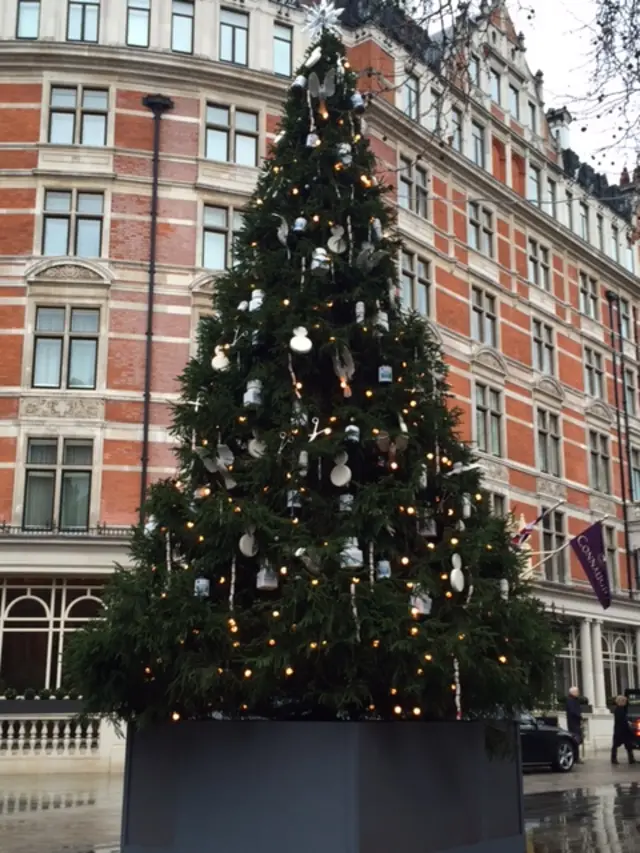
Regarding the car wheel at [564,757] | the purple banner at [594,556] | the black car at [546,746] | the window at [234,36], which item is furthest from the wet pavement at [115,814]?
the window at [234,36]

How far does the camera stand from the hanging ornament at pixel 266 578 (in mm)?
7234

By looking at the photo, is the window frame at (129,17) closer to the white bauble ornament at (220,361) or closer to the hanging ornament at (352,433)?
the white bauble ornament at (220,361)

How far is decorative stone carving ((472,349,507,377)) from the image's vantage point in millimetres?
29500

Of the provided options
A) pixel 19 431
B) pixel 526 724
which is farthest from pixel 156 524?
pixel 19 431

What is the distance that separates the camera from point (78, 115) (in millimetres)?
23969

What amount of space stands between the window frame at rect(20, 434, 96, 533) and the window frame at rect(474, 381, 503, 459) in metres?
11.5

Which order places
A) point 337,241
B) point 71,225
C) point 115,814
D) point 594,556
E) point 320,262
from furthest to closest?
point 594,556, point 71,225, point 115,814, point 337,241, point 320,262

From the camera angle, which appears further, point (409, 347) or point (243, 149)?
point (243, 149)

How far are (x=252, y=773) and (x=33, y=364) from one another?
1718 centimetres

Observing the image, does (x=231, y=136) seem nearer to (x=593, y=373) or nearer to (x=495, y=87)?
(x=495, y=87)

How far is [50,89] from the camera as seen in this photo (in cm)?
2397

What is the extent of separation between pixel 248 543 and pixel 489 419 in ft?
75.7

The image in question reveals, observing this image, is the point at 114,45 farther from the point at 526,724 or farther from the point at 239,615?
the point at 239,615

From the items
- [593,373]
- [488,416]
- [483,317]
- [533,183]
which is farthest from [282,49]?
[593,373]
